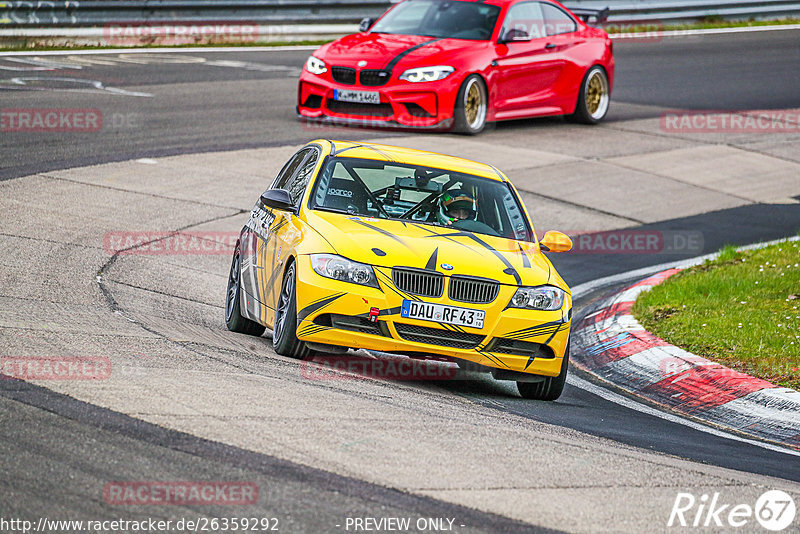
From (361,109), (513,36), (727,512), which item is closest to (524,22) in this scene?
(513,36)

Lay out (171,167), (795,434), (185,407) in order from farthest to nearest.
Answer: (171,167) → (795,434) → (185,407)

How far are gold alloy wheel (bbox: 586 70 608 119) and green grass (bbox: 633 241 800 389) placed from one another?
7.65 metres

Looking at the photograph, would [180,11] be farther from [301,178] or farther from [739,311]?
[739,311]

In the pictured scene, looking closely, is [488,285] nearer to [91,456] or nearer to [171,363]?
[171,363]

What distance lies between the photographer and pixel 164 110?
727 inches

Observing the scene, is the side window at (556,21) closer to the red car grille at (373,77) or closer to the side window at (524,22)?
the side window at (524,22)

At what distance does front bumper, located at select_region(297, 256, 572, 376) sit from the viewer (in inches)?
Answer: 311

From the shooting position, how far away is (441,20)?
62.0 ft

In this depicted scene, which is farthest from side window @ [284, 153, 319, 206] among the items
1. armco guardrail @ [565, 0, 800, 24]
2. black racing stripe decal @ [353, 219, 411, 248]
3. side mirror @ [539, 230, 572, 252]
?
armco guardrail @ [565, 0, 800, 24]

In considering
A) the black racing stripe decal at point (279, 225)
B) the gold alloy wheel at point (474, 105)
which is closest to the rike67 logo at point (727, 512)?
the black racing stripe decal at point (279, 225)

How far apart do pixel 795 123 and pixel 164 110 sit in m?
11.3

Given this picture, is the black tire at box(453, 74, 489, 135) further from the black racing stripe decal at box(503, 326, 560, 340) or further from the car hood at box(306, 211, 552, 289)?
the black racing stripe decal at box(503, 326, 560, 340)

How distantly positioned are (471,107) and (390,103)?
1.47 metres

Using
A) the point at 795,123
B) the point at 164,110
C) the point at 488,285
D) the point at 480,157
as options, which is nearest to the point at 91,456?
the point at 488,285
